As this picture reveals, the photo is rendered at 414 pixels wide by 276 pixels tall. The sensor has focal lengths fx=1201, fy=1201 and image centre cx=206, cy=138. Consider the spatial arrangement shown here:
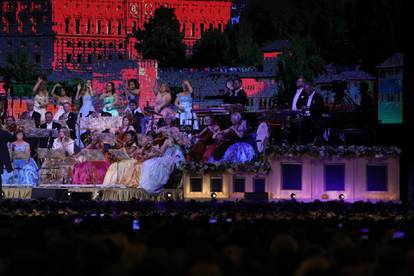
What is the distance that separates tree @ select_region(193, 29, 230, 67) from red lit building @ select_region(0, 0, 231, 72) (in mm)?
18095

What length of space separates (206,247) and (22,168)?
1757 cm

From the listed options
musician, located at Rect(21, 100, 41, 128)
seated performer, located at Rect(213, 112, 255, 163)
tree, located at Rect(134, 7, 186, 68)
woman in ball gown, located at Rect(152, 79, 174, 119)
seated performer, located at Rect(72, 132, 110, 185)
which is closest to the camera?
seated performer, located at Rect(213, 112, 255, 163)

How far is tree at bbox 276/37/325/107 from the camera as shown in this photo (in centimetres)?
7400

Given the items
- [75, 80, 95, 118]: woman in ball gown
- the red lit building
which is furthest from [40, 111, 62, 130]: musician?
the red lit building

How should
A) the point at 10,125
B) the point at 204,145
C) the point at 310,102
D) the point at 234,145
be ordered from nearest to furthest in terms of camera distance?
the point at 234,145, the point at 204,145, the point at 310,102, the point at 10,125

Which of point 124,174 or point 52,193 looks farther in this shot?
point 124,174

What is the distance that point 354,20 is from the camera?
7531 cm

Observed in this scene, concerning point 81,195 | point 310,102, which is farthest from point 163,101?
point 81,195

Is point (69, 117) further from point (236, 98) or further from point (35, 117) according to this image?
point (236, 98)

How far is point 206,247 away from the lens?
10383mm

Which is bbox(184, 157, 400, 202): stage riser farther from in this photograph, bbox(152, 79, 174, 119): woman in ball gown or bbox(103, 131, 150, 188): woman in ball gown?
bbox(152, 79, 174, 119): woman in ball gown

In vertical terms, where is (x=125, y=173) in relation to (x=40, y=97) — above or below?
below

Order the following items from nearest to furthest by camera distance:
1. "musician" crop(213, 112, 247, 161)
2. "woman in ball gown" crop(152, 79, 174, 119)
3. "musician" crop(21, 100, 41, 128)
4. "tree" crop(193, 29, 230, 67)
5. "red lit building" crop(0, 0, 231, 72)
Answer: "musician" crop(213, 112, 247, 161) → "woman in ball gown" crop(152, 79, 174, 119) → "musician" crop(21, 100, 41, 128) → "tree" crop(193, 29, 230, 67) → "red lit building" crop(0, 0, 231, 72)

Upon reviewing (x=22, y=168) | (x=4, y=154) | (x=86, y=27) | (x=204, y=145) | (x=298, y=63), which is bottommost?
(x=22, y=168)
